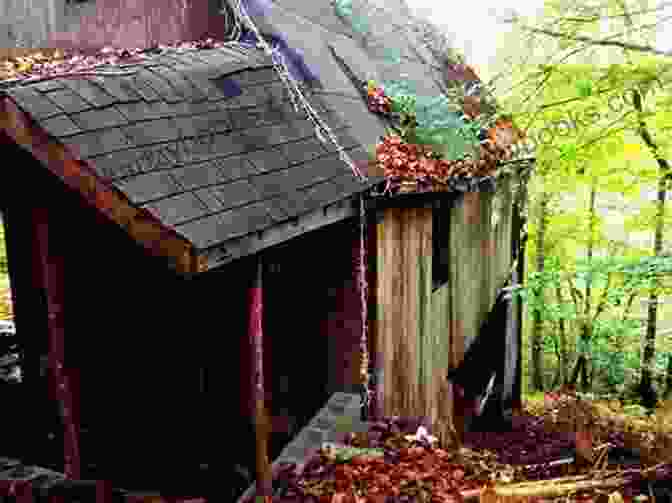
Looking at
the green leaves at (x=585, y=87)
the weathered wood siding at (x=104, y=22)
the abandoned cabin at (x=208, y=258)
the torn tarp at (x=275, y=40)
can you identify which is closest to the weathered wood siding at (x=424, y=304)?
the abandoned cabin at (x=208, y=258)

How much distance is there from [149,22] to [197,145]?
318 cm

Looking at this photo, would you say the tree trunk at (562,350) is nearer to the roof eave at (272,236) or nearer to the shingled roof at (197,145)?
the roof eave at (272,236)

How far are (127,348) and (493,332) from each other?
8901 mm

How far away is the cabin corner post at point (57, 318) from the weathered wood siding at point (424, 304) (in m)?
3.40

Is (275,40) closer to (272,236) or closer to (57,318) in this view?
(272,236)

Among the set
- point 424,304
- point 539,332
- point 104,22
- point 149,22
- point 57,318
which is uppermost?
point 104,22

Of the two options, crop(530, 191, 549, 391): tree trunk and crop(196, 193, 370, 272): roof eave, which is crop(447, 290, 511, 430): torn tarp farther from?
crop(530, 191, 549, 391): tree trunk

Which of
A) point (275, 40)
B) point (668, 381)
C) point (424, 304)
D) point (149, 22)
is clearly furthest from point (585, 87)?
point (668, 381)

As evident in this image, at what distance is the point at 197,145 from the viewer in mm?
4816

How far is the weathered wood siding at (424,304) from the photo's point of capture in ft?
24.0

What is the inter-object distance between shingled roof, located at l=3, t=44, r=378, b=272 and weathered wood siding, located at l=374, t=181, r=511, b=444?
148 cm

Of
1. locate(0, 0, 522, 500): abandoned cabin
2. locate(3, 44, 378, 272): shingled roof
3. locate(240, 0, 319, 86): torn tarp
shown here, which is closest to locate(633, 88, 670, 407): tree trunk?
locate(0, 0, 522, 500): abandoned cabin

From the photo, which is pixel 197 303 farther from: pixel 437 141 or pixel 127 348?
pixel 437 141

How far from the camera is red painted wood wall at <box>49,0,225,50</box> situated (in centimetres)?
707
